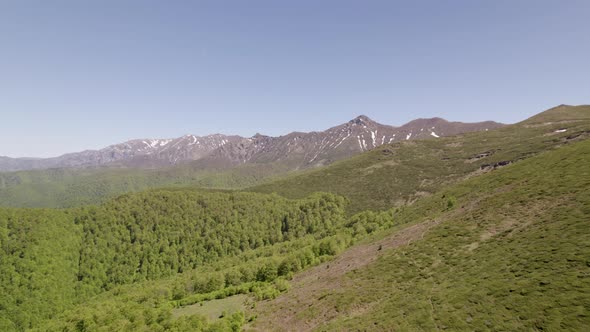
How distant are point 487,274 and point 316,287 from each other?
39661 millimetres

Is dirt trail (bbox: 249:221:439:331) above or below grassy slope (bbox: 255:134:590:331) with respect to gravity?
below

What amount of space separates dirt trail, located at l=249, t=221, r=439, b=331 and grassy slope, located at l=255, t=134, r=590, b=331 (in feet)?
1.42

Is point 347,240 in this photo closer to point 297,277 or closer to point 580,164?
point 297,277

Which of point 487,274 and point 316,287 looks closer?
point 487,274

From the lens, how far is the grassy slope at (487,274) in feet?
125

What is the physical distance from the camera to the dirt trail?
196ft

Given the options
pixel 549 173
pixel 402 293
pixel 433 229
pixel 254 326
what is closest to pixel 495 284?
pixel 402 293

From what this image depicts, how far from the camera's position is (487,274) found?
48719mm

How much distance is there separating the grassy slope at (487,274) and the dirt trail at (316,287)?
17.0 inches

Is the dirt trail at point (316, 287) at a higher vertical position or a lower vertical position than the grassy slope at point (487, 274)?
lower

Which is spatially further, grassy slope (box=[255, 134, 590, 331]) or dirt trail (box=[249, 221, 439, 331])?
dirt trail (box=[249, 221, 439, 331])

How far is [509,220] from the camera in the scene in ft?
213

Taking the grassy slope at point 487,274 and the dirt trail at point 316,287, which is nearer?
the grassy slope at point 487,274

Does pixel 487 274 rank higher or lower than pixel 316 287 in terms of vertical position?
higher
